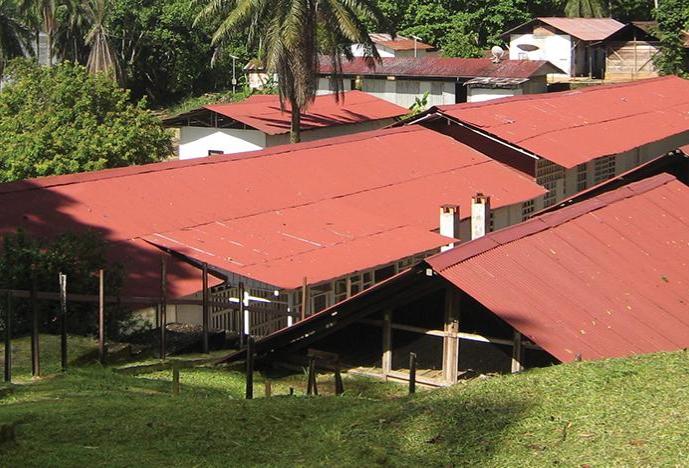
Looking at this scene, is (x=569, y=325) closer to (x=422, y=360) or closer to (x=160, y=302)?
(x=422, y=360)

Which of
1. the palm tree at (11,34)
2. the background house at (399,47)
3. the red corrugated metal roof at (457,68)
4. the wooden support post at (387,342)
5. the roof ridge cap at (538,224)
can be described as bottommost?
the wooden support post at (387,342)

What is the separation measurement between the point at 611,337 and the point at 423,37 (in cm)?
5551

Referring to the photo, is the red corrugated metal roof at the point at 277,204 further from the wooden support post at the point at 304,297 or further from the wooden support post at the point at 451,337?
the wooden support post at the point at 451,337

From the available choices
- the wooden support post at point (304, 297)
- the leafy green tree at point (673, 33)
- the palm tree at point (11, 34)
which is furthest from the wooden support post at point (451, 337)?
the palm tree at point (11, 34)

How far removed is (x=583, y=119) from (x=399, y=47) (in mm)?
29314

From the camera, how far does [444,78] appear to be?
53.6 metres

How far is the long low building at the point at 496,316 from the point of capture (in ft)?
47.2

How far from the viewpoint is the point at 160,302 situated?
17.0 m

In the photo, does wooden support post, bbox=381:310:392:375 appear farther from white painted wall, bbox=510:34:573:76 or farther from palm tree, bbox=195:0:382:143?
white painted wall, bbox=510:34:573:76

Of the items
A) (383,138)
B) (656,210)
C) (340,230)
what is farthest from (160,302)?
(383,138)

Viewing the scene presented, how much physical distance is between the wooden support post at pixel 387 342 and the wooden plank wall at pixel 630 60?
45.8 metres

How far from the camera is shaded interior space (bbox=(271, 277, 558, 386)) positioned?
1473cm

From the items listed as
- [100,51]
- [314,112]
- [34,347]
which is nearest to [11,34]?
[100,51]

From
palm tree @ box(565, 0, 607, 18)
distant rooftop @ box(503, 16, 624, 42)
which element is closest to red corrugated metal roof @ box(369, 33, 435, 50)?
distant rooftop @ box(503, 16, 624, 42)
